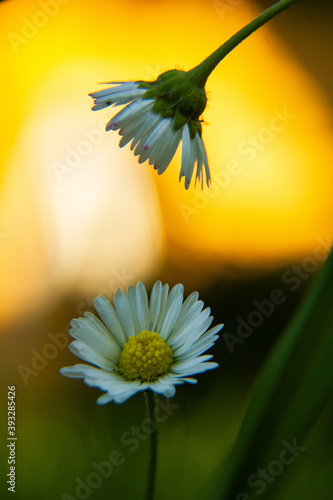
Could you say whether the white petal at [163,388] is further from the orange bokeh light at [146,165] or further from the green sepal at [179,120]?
the orange bokeh light at [146,165]

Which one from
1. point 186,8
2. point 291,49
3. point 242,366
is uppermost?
point 186,8

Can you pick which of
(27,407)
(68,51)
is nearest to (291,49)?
(68,51)

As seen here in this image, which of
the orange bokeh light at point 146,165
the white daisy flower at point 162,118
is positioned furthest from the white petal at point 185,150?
the orange bokeh light at point 146,165

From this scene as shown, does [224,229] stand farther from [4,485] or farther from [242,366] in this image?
[4,485]

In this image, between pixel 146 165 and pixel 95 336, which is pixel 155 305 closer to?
pixel 95 336

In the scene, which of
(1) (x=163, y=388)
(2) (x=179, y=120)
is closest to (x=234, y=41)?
(2) (x=179, y=120)

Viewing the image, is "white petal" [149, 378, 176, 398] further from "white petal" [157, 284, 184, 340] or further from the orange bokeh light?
the orange bokeh light
